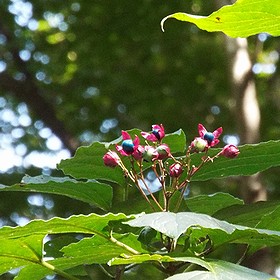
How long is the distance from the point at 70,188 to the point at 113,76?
4383 mm

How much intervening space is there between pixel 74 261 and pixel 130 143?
7.1 inches

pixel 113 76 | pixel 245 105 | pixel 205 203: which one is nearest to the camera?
pixel 205 203

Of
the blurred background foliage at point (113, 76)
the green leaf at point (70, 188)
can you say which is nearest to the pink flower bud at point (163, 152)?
the green leaf at point (70, 188)

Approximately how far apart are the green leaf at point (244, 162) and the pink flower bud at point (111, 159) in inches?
4.5

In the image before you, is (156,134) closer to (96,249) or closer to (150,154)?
(150,154)

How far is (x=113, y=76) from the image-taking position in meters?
5.31

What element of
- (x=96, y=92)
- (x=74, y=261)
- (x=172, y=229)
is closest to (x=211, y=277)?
(x=172, y=229)

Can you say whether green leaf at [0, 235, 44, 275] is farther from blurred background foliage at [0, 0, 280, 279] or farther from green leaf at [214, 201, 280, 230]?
blurred background foliage at [0, 0, 280, 279]

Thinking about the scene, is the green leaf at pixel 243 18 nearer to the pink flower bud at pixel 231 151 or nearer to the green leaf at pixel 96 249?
the pink flower bud at pixel 231 151

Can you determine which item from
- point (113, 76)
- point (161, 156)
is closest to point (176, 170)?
point (161, 156)

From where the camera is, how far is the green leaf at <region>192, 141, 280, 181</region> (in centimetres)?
94

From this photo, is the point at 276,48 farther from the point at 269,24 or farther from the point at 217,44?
the point at 269,24

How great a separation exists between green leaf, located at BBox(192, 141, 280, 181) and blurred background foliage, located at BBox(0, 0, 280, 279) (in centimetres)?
376

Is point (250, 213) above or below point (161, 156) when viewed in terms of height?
below
